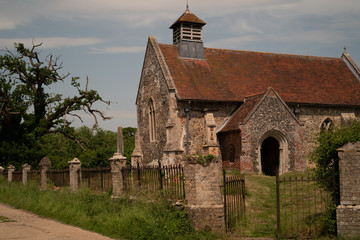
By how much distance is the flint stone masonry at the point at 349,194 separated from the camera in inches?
369

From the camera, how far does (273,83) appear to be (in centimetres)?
2544

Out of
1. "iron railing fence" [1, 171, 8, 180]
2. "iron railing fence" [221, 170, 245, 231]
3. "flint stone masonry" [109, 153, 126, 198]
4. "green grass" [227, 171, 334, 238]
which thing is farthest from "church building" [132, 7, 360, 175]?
"iron railing fence" [221, 170, 245, 231]

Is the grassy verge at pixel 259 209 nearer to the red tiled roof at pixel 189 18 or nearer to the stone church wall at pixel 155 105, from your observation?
the stone church wall at pixel 155 105

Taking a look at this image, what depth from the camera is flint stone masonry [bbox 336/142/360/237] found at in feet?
30.8

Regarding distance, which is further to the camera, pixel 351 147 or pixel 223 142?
pixel 223 142

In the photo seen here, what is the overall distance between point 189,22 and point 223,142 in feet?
28.5

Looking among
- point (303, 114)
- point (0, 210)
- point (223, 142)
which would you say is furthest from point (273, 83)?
point (0, 210)

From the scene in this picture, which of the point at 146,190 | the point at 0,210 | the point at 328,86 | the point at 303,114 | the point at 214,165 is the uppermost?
the point at 328,86

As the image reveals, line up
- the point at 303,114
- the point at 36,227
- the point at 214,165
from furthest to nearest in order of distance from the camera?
1. the point at 303,114
2. the point at 36,227
3. the point at 214,165

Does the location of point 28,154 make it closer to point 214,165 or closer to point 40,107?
point 40,107

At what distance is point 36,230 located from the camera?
37.8 feet

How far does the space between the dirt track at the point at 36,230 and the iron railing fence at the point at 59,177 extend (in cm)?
309

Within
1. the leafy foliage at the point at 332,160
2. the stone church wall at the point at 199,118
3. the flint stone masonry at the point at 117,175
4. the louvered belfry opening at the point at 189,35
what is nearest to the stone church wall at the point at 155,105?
the stone church wall at the point at 199,118

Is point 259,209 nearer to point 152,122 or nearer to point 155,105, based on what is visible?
point 155,105
